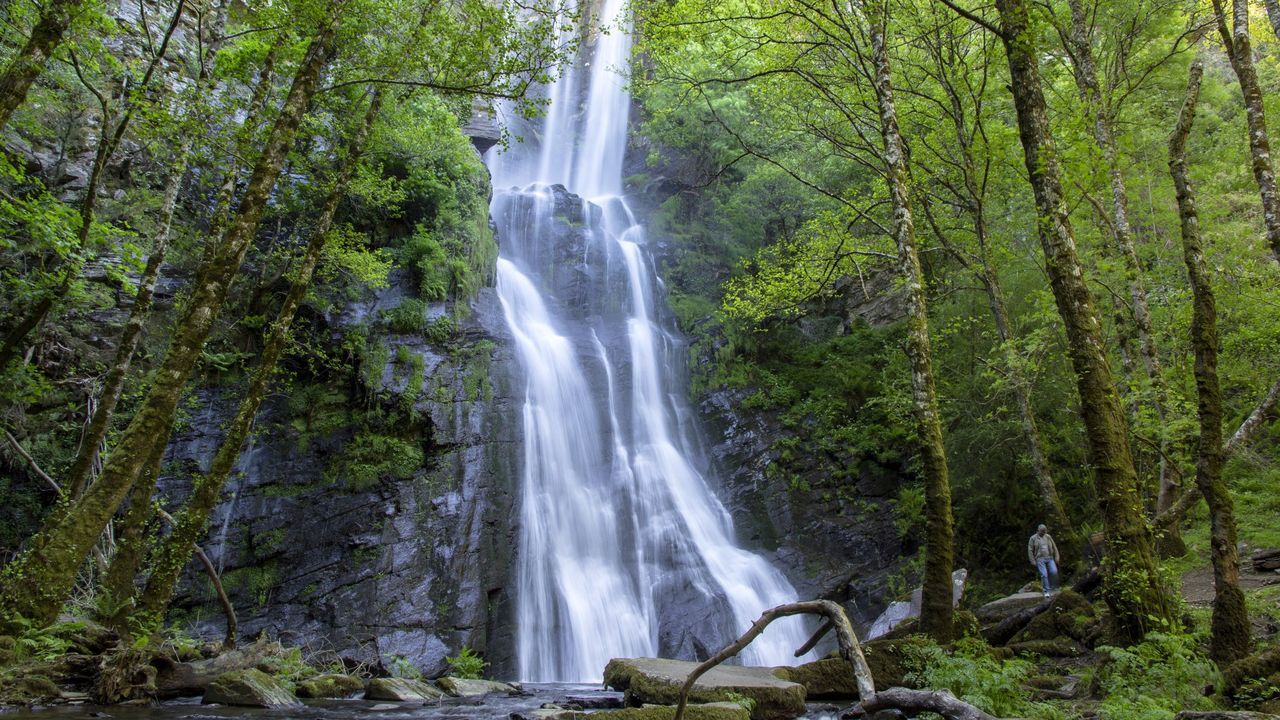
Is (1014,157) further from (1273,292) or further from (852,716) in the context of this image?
(852,716)

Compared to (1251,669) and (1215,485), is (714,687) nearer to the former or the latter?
(1251,669)

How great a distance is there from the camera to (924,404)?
808cm

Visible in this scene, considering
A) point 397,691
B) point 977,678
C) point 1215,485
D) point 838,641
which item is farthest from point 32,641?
point 1215,485

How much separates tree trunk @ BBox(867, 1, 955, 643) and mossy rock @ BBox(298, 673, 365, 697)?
8.24 meters

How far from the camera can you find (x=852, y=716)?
21.5 ft

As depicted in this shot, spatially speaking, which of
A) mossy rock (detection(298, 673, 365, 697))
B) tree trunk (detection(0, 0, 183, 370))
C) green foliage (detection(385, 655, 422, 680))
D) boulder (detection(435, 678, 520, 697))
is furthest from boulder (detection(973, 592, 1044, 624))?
tree trunk (detection(0, 0, 183, 370))

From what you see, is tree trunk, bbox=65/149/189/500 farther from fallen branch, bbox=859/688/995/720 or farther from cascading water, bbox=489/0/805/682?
fallen branch, bbox=859/688/995/720

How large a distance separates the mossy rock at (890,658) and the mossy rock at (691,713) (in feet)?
7.15

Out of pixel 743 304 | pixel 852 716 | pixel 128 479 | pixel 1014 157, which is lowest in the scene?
pixel 852 716

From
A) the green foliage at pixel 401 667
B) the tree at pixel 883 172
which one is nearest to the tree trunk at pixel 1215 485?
the tree at pixel 883 172

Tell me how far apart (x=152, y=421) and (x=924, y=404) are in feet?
28.8

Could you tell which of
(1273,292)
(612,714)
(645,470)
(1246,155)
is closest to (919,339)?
(612,714)

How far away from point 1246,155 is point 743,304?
1334 centimetres

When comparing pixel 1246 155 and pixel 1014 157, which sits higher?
pixel 1246 155
